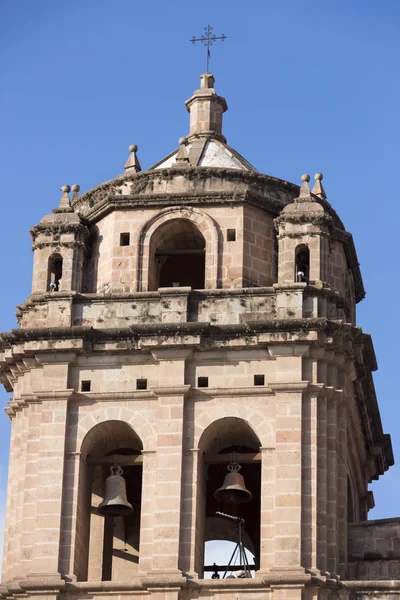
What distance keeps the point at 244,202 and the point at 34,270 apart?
4775 millimetres

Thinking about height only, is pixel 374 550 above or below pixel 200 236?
below

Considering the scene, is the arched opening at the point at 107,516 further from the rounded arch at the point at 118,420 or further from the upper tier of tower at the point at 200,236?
the upper tier of tower at the point at 200,236

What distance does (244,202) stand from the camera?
53031mm

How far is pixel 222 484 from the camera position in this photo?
53.5 metres

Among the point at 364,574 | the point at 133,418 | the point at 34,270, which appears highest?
the point at 34,270

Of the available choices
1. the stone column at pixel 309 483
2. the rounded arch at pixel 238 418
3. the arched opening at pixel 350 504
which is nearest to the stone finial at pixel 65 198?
the rounded arch at pixel 238 418

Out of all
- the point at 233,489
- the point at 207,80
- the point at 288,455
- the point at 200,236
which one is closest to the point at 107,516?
the point at 233,489

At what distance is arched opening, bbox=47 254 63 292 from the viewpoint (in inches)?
2080

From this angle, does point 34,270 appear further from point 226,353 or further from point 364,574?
point 364,574

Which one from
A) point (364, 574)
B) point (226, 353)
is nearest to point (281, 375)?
point (226, 353)

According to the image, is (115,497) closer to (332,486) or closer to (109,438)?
(109,438)

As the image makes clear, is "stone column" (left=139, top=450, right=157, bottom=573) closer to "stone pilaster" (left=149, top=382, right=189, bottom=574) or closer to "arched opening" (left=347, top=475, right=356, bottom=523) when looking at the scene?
"stone pilaster" (left=149, top=382, right=189, bottom=574)

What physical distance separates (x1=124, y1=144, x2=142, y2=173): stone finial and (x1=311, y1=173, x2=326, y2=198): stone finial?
3957mm

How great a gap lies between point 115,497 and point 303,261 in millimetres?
6568
